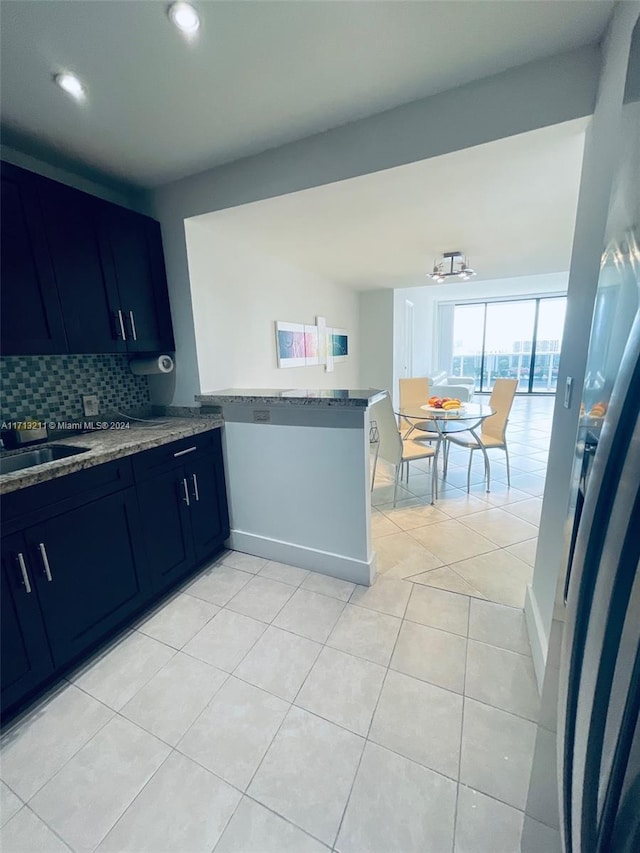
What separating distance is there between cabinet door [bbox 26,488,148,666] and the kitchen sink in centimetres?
36

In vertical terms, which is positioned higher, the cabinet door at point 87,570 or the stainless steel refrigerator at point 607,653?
the stainless steel refrigerator at point 607,653

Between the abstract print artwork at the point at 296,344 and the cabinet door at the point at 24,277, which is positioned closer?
the cabinet door at the point at 24,277

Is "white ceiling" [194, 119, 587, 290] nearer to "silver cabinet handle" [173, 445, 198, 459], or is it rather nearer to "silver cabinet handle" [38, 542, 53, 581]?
"silver cabinet handle" [173, 445, 198, 459]

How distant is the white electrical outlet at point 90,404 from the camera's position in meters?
2.06

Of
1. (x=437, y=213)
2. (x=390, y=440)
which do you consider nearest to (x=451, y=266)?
(x=437, y=213)

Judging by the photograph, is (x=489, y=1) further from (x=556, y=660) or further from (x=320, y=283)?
(x=320, y=283)

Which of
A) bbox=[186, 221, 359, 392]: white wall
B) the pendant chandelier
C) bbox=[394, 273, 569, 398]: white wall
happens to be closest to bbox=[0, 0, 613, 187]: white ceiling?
bbox=[186, 221, 359, 392]: white wall

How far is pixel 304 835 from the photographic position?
99 cm

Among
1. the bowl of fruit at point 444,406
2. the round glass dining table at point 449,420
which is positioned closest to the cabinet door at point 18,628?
the round glass dining table at point 449,420

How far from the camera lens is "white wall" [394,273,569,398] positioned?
5430mm

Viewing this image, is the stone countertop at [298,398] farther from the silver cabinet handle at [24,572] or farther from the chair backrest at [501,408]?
the chair backrest at [501,408]

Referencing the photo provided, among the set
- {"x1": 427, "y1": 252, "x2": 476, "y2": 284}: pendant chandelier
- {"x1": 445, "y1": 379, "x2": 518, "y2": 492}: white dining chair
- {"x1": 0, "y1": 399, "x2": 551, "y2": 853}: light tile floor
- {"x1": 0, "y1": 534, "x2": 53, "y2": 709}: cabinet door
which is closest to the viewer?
{"x1": 0, "y1": 399, "x2": 551, "y2": 853}: light tile floor

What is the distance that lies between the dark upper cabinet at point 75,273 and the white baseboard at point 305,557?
4.60 feet

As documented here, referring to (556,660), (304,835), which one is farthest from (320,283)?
(304,835)
